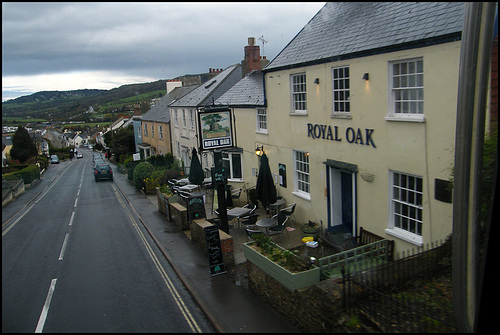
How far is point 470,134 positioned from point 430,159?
367cm

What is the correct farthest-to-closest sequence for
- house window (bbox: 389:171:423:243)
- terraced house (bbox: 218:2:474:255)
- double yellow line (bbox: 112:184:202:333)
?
house window (bbox: 389:171:423:243) < terraced house (bbox: 218:2:474:255) < double yellow line (bbox: 112:184:202:333)

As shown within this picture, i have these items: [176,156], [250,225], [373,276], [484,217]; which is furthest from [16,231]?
[176,156]

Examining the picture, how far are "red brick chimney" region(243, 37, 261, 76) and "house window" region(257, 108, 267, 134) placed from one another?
745 centimetres

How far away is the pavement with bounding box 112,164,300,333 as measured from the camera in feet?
26.0

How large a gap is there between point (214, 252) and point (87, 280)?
3.51 m

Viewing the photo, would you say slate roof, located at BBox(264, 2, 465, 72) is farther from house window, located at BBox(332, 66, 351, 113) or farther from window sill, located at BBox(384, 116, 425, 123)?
window sill, located at BBox(384, 116, 425, 123)

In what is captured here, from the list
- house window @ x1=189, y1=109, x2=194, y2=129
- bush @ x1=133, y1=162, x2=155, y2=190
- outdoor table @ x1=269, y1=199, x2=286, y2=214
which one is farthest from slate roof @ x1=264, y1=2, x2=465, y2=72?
bush @ x1=133, y1=162, x2=155, y2=190

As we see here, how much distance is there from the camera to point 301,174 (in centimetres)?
Result: 1491

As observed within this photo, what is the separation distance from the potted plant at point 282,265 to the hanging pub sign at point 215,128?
5327 millimetres

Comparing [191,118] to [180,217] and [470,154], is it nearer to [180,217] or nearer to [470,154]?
[180,217]

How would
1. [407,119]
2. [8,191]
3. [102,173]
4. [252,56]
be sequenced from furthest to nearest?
1. [102,173]
2. [252,56]
3. [8,191]
4. [407,119]

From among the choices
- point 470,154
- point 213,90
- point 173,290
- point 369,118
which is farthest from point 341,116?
point 213,90

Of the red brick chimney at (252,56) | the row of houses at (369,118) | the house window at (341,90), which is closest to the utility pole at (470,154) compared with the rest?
the row of houses at (369,118)

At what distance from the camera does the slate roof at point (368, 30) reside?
8.77 metres
